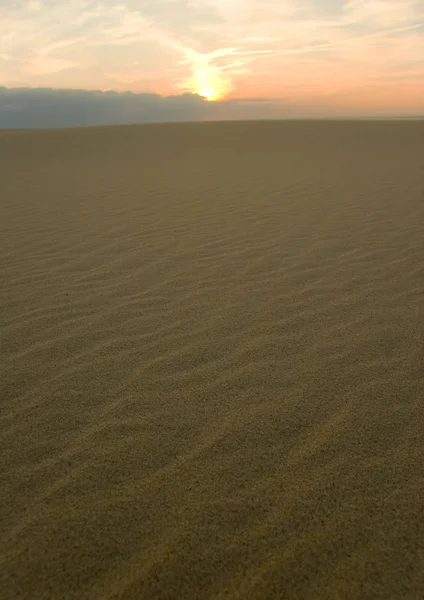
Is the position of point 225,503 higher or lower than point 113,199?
lower

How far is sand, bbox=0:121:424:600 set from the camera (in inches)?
58.8

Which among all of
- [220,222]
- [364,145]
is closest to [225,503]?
[220,222]

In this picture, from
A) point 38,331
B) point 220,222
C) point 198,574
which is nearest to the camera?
point 198,574

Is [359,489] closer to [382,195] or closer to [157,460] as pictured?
[157,460]

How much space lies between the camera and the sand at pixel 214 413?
1.49 meters

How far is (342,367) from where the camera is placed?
2.52 m

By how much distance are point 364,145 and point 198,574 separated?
1546cm

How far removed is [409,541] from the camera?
1.54m

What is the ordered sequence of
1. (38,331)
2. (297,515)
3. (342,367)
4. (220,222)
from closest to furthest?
(297,515), (342,367), (38,331), (220,222)

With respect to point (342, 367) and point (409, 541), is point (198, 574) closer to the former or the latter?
point (409, 541)

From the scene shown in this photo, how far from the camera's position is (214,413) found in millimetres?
2178

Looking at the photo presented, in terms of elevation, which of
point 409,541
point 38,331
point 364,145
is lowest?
point 409,541

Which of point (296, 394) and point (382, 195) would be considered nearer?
point (296, 394)

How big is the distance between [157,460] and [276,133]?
Result: 1882 cm
